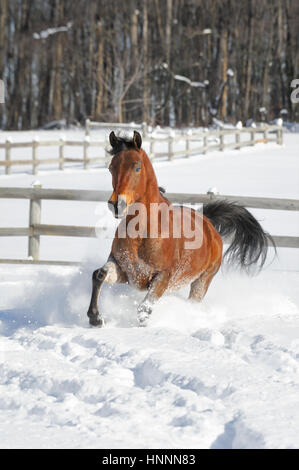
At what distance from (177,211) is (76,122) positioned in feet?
107

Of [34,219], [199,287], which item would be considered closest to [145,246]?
[199,287]

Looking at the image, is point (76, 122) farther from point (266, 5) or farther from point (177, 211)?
point (177, 211)

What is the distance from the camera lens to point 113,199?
4.24 meters

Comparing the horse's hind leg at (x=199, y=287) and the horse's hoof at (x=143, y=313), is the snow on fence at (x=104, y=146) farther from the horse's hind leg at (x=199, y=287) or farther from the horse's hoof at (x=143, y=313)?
the horse's hoof at (x=143, y=313)

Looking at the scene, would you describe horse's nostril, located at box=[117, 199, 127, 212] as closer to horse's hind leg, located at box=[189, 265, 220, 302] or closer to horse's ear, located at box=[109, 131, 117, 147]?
horse's ear, located at box=[109, 131, 117, 147]

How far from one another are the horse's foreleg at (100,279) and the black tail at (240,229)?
176 centimetres

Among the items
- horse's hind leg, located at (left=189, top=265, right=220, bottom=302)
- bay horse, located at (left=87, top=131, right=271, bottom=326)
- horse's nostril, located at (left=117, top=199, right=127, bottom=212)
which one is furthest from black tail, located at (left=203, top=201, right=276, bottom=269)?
horse's nostril, located at (left=117, top=199, right=127, bottom=212)

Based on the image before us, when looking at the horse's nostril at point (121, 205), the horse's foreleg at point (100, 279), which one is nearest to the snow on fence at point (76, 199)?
the horse's foreleg at point (100, 279)

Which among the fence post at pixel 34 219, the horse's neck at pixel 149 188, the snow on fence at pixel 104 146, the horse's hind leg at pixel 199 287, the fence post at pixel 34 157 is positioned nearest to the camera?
the horse's neck at pixel 149 188

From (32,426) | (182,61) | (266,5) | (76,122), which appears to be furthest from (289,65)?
(32,426)

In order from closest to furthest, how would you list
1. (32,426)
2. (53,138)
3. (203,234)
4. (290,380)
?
(32,426)
(290,380)
(203,234)
(53,138)

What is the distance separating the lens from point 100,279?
470 cm

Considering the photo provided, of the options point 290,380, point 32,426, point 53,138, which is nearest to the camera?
point 32,426

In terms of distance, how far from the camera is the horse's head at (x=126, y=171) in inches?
169
